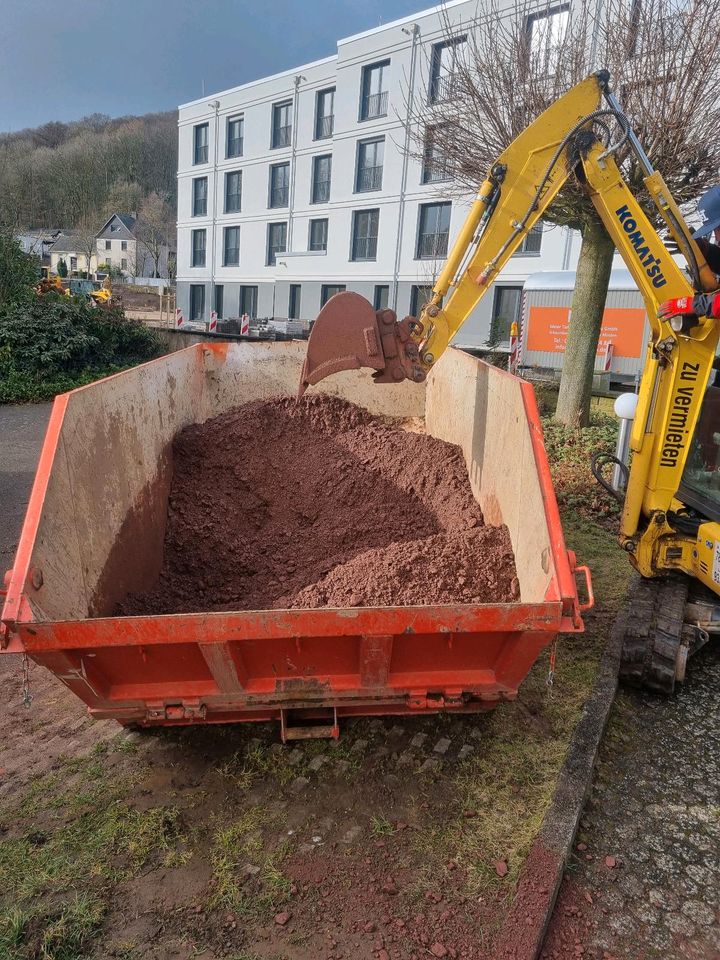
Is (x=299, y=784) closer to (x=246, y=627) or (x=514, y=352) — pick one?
A: (x=246, y=627)

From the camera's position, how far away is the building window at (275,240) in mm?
29812

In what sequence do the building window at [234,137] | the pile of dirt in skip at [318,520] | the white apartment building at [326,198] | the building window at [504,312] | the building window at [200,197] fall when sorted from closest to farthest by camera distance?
the pile of dirt in skip at [318,520] < the building window at [504,312] < the white apartment building at [326,198] < the building window at [234,137] < the building window at [200,197]

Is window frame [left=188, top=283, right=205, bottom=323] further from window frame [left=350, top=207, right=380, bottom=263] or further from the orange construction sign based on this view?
the orange construction sign

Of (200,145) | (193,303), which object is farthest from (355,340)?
(200,145)

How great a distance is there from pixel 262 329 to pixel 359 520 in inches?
878

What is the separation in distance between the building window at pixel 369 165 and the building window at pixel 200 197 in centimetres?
1040

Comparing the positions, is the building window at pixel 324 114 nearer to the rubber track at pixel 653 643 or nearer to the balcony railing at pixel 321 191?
the balcony railing at pixel 321 191

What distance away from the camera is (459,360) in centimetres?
500

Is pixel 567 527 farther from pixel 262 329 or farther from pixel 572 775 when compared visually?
pixel 262 329

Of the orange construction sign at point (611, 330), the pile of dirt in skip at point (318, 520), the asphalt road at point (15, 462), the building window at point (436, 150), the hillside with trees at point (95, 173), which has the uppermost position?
the hillside with trees at point (95, 173)

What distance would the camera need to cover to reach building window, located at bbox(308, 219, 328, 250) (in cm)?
2789

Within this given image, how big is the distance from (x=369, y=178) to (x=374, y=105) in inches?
96.0

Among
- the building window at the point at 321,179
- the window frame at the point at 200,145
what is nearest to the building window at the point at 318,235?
the building window at the point at 321,179

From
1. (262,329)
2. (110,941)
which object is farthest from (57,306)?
(110,941)
